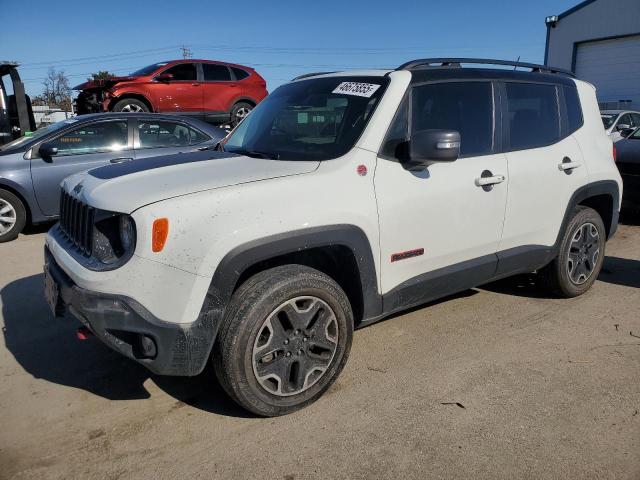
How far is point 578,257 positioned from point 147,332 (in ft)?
11.9

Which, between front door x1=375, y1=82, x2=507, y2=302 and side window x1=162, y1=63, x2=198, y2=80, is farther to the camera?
side window x1=162, y1=63, x2=198, y2=80

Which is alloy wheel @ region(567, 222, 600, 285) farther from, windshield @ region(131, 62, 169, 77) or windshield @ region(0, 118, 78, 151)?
windshield @ region(131, 62, 169, 77)

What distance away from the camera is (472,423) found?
284 cm

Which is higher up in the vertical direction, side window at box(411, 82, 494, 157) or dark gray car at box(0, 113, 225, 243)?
side window at box(411, 82, 494, 157)

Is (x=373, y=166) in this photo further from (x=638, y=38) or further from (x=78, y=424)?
(x=638, y=38)

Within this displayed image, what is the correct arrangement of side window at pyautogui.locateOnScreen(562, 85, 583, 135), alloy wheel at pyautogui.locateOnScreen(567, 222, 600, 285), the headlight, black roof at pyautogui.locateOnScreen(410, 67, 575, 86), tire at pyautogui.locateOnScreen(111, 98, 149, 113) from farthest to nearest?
tire at pyautogui.locateOnScreen(111, 98, 149, 113)
alloy wheel at pyautogui.locateOnScreen(567, 222, 600, 285)
side window at pyautogui.locateOnScreen(562, 85, 583, 135)
black roof at pyautogui.locateOnScreen(410, 67, 575, 86)
the headlight

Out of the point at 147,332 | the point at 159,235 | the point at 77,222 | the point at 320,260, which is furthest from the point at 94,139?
the point at 147,332

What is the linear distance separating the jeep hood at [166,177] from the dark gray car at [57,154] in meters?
3.26

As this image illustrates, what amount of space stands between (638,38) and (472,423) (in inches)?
965

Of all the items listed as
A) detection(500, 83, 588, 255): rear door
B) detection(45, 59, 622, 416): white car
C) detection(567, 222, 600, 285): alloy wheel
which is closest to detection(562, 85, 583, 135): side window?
detection(500, 83, 588, 255): rear door

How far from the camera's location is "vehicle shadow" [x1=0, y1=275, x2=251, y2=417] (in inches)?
124

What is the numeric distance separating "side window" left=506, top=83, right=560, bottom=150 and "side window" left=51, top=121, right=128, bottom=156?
5.10 metres

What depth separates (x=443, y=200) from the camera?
10.8 feet

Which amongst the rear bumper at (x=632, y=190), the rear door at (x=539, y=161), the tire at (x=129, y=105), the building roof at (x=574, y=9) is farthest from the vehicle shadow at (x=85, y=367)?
the building roof at (x=574, y=9)
